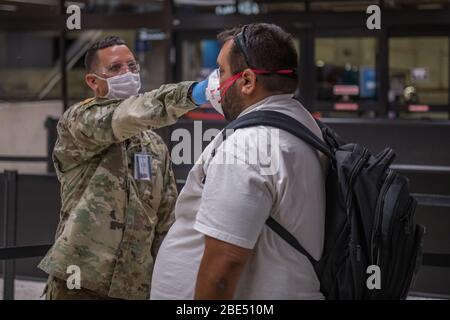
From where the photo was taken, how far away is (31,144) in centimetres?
1134

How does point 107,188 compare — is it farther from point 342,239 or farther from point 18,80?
point 18,80

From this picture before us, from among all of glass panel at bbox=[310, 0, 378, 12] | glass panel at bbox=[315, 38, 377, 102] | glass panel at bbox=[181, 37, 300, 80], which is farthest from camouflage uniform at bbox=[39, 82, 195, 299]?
glass panel at bbox=[181, 37, 300, 80]

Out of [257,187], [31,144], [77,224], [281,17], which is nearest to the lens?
[257,187]

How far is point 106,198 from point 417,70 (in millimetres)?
7976

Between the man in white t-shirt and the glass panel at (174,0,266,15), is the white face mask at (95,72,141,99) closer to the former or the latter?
the man in white t-shirt

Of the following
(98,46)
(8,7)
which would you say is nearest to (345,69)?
(8,7)

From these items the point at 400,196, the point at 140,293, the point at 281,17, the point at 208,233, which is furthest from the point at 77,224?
the point at 281,17

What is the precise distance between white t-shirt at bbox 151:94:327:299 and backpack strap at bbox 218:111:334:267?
0.01m

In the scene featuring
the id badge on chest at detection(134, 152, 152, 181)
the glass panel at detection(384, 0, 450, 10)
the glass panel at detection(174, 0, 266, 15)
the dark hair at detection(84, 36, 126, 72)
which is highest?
the glass panel at detection(174, 0, 266, 15)

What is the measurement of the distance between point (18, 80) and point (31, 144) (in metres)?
1.01

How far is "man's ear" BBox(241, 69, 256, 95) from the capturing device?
7.16 feet

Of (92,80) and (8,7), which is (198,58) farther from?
(92,80)

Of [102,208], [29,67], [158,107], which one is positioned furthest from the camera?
[29,67]

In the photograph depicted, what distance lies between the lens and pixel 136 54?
34.5 ft
